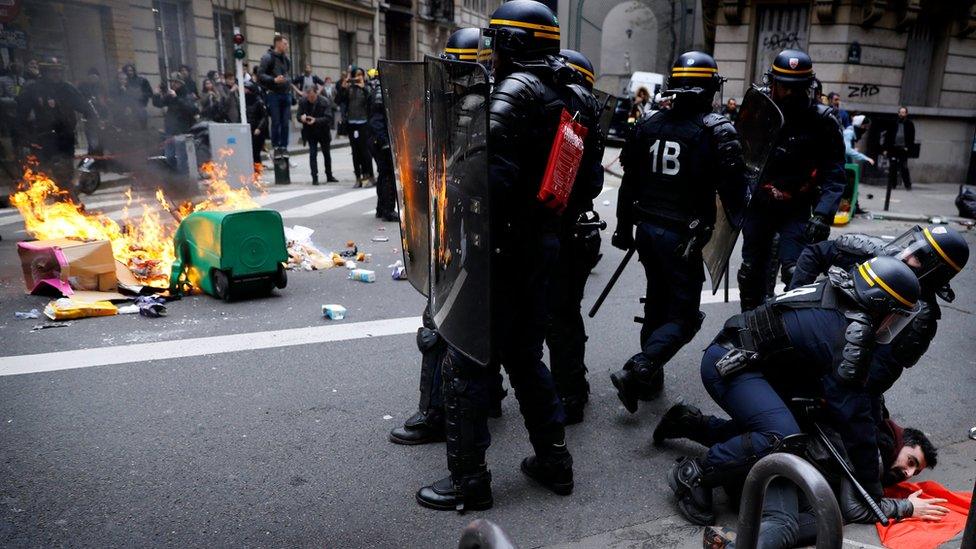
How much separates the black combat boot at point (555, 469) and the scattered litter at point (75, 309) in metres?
3.86

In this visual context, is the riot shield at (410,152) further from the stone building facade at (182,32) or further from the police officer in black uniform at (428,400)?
the stone building facade at (182,32)

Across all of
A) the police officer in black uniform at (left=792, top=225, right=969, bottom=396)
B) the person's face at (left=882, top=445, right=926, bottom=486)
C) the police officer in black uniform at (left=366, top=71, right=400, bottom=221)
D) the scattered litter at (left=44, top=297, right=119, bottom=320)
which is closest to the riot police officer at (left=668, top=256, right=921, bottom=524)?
the police officer in black uniform at (left=792, top=225, right=969, bottom=396)

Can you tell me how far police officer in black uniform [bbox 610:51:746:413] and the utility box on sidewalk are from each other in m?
9.81

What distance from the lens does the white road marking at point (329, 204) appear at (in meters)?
10.0

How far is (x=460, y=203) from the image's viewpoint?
8.55ft

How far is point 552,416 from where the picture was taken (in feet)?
10.3

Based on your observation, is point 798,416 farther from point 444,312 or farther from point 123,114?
point 123,114

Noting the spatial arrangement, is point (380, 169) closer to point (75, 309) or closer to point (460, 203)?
point (75, 309)

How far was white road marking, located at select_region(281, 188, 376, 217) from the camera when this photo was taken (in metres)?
10.0

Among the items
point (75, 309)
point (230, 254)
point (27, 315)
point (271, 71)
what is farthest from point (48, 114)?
point (230, 254)

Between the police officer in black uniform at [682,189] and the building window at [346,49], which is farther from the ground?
the building window at [346,49]

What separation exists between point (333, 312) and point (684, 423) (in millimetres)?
3058

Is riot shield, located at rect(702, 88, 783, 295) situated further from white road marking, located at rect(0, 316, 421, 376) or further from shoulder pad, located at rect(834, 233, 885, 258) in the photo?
white road marking, located at rect(0, 316, 421, 376)

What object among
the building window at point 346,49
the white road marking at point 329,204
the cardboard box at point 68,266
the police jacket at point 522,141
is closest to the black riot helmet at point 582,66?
the police jacket at point 522,141
